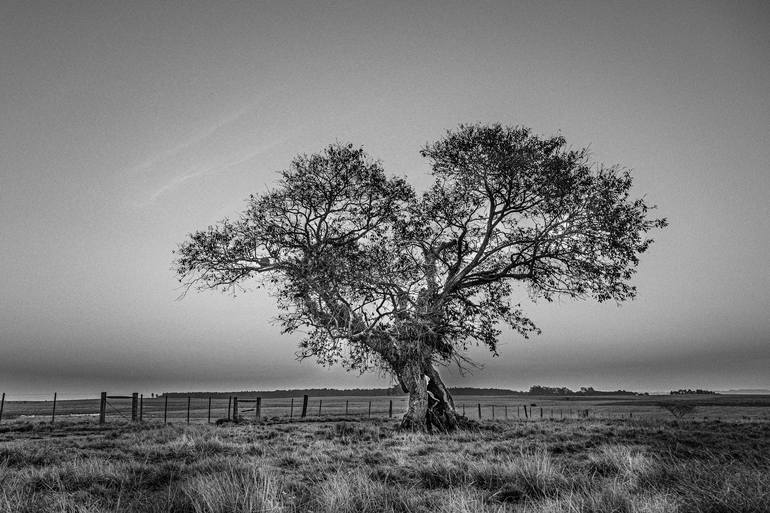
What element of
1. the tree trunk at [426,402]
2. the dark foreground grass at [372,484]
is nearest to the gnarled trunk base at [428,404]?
the tree trunk at [426,402]

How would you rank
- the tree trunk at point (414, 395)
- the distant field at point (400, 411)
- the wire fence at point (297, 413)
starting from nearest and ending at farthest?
the tree trunk at point (414, 395) < the wire fence at point (297, 413) < the distant field at point (400, 411)

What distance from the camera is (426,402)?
19.5 meters

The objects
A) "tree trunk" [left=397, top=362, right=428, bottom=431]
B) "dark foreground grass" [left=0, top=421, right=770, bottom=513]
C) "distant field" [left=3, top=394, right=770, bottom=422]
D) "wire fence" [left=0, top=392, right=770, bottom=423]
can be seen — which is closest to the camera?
"dark foreground grass" [left=0, top=421, right=770, bottom=513]

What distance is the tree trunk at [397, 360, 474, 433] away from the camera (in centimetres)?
1917

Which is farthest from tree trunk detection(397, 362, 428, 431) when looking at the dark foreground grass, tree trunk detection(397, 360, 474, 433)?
the dark foreground grass

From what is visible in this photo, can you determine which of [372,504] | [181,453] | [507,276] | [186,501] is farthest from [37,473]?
[507,276]

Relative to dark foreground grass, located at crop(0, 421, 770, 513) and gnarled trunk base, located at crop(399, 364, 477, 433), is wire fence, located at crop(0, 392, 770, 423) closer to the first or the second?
gnarled trunk base, located at crop(399, 364, 477, 433)

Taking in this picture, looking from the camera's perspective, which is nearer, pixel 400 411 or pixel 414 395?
pixel 414 395

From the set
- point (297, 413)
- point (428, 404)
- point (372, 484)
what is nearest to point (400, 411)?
point (297, 413)

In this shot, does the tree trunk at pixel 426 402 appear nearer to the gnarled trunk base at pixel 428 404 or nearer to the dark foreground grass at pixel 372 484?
the gnarled trunk base at pixel 428 404

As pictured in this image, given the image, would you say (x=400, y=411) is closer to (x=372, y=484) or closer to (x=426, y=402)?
(x=426, y=402)

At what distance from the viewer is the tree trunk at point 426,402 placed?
1917 cm

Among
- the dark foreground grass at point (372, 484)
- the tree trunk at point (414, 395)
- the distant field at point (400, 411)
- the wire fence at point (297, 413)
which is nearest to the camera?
the dark foreground grass at point (372, 484)

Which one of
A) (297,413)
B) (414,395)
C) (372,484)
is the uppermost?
(372,484)
